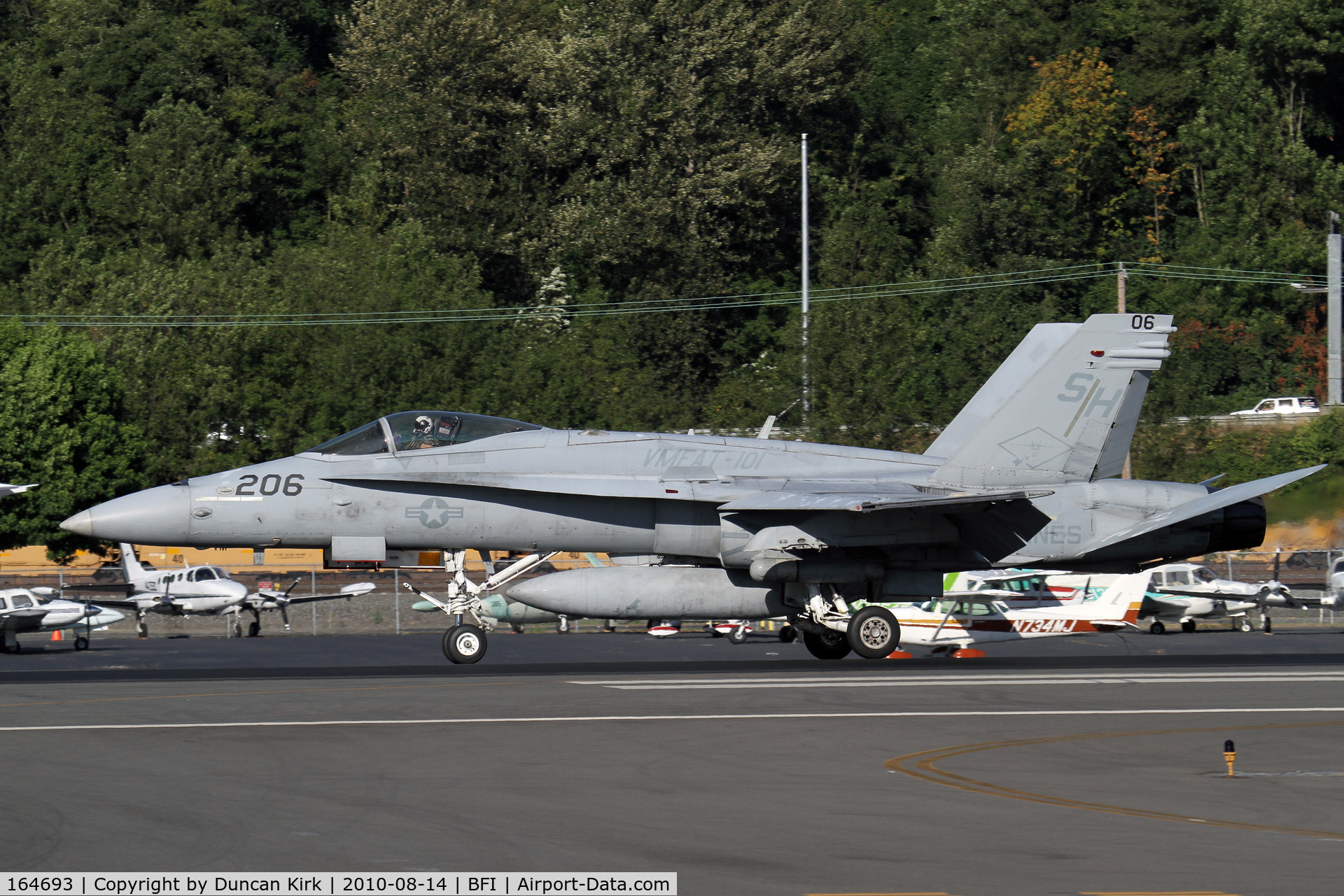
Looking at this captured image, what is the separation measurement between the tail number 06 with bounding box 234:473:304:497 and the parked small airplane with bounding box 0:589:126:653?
13257 mm

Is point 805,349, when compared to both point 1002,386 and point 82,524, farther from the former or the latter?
point 82,524

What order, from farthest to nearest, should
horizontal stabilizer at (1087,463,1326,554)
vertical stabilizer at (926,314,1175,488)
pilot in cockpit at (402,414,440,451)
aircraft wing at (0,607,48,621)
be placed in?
aircraft wing at (0,607,48,621) < vertical stabilizer at (926,314,1175,488) < horizontal stabilizer at (1087,463,1326,554) < pilot in cockpit at (402,414,440,451)

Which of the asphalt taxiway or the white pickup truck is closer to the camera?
the asphalt taxiway

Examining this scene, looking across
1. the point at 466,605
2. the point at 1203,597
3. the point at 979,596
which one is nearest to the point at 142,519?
the point at 466,605

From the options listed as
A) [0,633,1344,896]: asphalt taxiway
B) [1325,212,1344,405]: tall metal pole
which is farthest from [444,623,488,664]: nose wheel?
[1325,212,1344,405]: tall metal pole

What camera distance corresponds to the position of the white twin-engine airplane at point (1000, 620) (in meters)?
25.0

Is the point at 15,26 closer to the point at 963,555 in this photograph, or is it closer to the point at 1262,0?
the point at 1262,0

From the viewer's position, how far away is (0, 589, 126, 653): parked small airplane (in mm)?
30547

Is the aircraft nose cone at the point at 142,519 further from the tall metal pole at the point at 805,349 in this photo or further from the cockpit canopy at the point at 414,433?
the tall metal pole at the point at 805,349

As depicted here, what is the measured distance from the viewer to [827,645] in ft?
72.3

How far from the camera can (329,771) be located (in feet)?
36.8

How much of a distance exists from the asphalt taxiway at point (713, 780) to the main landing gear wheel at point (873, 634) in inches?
96.3

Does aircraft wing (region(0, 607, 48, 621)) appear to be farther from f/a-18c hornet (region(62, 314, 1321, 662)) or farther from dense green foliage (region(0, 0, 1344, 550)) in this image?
dense green foliage (region(0, 0, 1344, 550))

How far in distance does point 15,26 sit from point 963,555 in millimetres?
75955
